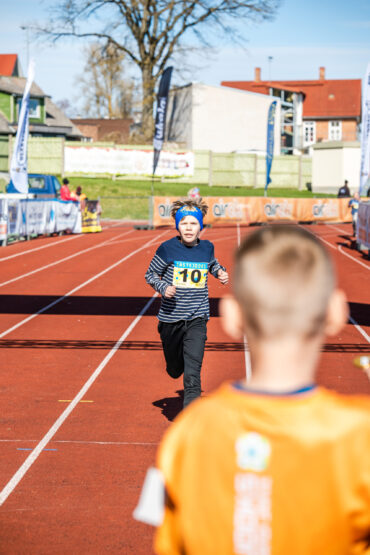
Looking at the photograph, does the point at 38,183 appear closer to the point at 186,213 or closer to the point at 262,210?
the point at 262,210

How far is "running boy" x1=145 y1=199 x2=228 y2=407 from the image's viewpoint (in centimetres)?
651

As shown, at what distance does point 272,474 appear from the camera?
5.85 feet

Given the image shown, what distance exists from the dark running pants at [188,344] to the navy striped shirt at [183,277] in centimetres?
6

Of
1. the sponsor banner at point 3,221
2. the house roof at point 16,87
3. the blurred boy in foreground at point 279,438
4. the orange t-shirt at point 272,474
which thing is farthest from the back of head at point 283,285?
the house roof at point 16,87

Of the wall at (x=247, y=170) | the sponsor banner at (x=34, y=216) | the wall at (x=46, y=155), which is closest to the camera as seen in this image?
the sponsor banner at (x=34, y=216)

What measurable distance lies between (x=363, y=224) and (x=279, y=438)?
2375 cm

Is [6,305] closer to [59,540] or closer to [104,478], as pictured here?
[104,478]

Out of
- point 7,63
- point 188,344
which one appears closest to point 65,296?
point 188,344

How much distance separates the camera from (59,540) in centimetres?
489

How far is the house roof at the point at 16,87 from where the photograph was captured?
57156 millimetres

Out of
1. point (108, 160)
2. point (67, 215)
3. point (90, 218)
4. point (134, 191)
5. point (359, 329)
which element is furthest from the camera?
point (108, 160)

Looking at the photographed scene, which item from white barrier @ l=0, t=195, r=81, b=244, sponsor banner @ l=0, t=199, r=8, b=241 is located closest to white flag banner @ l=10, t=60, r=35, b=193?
white barrier @ l=0, t=195, r=81, b=244

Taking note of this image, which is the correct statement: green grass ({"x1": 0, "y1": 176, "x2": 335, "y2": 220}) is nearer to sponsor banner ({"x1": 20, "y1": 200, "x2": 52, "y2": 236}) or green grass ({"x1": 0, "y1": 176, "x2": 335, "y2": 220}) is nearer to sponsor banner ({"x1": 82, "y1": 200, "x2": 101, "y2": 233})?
sponsor banner ({"x1": 82, "y1": 200, "x2": 101, "y2": 233})

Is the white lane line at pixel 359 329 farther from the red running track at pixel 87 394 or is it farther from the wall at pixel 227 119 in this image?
the wall at pixel 227 119
